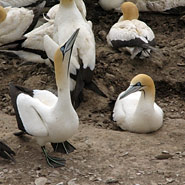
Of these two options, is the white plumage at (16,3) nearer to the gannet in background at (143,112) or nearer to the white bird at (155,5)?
the white bird at (155,5)

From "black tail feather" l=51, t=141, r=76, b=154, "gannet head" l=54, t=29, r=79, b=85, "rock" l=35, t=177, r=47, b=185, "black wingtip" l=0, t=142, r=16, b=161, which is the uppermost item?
"gannet head" l=54, t=29, r=79, b=85

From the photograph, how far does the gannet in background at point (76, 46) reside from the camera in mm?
7590

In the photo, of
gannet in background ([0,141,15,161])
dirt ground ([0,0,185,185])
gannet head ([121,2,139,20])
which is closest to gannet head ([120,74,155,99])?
dirt ground ([0,0,185,185])

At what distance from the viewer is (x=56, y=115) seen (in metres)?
5.79

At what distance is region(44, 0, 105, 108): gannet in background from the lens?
759cm

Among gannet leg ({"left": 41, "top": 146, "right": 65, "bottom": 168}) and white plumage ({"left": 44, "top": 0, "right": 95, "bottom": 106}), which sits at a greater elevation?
white plumage ({"left": 44, "top": 0, "right": 95, "bottom": 106})

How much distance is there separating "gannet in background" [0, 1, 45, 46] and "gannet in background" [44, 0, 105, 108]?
0.91 meters

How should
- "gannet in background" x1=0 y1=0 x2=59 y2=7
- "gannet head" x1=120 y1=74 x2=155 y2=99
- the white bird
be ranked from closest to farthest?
"gannet head" x1=120 y1=74 x2=155 y2=99 < "gannet in background" x1=0 y1=0 x2=59 y2=7 < the white bird

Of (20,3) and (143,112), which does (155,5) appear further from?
(143,112)

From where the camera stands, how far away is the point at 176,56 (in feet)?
28.5

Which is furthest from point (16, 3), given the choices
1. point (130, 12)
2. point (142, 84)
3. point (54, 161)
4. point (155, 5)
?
point (54, 161)

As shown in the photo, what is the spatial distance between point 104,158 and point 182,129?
1.25m

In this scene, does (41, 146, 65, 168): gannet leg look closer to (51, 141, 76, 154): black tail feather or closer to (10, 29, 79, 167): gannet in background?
(10, 29, 79, 167): gannet in background

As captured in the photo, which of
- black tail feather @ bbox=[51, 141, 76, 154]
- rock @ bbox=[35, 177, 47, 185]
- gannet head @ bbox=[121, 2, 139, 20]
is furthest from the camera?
gannet head @ bbox=[121, 2, 139, 20]
